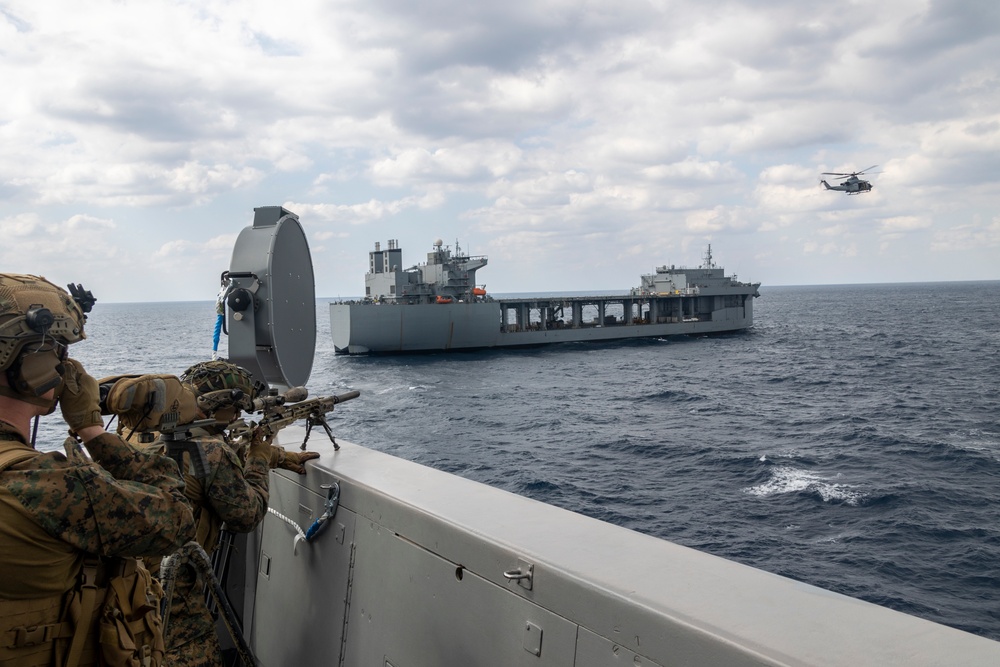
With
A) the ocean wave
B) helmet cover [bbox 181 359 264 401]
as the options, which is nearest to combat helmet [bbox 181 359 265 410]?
helmet cover [bbox 181 359 264 401]

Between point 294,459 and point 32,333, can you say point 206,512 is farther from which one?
point 32,333

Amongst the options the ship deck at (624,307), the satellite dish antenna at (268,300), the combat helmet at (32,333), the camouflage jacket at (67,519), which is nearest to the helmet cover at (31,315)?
the combat helmet at (32,333)

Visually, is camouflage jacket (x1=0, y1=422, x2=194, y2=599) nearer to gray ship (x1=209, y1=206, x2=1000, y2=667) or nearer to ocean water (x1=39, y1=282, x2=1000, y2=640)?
gray ship (x1=209, y1=206, x2=1000, y2=667)

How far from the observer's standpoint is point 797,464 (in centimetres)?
1697

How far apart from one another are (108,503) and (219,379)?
5.59 feet

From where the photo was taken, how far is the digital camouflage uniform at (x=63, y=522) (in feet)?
5.66

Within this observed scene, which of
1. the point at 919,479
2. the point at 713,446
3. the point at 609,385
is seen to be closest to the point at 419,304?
the point at 609,385

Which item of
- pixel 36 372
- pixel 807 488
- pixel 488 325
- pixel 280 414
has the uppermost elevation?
pixel 36 372

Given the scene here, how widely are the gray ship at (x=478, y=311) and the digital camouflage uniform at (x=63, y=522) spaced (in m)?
44.3

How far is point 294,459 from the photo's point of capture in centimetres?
374

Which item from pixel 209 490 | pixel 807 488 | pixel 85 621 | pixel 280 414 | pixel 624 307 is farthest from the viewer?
pixel 624 307

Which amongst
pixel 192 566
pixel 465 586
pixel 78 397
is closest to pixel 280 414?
pixel 192 566

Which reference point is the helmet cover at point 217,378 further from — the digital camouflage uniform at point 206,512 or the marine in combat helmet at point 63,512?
the marine in combat helmet at point 63,512

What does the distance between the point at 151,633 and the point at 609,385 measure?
3204 cm
